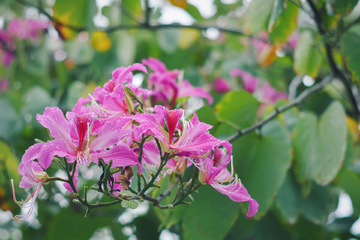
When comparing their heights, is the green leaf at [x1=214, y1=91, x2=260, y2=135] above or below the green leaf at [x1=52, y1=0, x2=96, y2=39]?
below

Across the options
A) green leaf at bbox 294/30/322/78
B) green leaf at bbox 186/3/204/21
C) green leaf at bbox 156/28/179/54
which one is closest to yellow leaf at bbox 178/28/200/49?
green leaf at bbox 186/3/204/21

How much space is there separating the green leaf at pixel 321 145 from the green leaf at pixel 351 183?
40 centimetres

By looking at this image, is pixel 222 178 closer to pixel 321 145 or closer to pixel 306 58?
pixel 321 145

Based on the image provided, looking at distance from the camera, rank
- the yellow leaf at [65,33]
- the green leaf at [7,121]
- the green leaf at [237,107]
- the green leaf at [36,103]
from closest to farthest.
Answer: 1. the green leaf at [237,107]
2. the green leaf at [36,103]
3. the green leaf at [7,121]
4. the yellow leaf at [65,33]

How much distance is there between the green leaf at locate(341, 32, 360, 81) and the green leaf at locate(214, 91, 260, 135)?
30 cm

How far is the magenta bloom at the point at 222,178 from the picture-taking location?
53cm

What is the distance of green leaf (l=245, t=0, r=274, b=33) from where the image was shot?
2.99 feet

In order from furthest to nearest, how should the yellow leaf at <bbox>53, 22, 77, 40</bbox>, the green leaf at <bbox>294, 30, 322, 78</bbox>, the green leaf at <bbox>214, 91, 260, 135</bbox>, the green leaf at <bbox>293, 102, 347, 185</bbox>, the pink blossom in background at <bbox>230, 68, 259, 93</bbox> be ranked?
1. the pink blossom in background at <bbox>230, 68, 259, 93</bbox>
2. the yellow leaf at <bbox>53, 22, 77, 40</bbox>
3. the green leaf at <bbox>294, 30, 322, 78</bbox>
4. the green leaf at <bbox>214, 91, 260, 135</bbox>
5. the green leaf at <bbox>293, 102, 347, 185</bbox>

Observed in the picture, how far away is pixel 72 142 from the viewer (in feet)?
1.65

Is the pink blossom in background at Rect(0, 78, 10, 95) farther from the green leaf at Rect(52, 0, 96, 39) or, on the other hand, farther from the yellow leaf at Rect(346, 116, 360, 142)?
the yellow leaf at Rect(346, 116, 360, 142)

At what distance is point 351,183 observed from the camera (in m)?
Answer: 1.30

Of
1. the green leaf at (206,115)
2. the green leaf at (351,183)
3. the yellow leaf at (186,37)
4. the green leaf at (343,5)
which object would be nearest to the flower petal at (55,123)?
the green leaf at (206,115)

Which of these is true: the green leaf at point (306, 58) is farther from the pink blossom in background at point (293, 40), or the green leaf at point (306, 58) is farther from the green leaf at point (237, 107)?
the pink blossom in background at point (293, 40)

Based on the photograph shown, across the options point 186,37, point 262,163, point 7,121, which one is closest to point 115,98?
point 262,163
